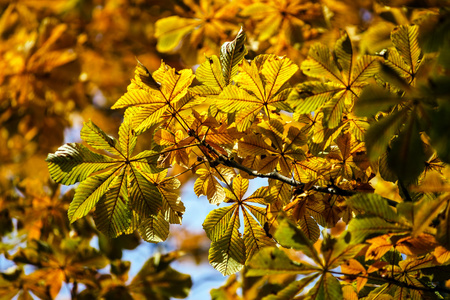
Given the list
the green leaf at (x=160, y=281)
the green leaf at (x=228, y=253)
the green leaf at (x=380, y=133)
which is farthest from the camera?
the green leaf at (x=160, y=281)

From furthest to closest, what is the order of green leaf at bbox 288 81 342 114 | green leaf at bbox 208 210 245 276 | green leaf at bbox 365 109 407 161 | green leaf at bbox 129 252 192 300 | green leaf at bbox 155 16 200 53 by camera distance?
1. green leaf at bbox 155 16 200 53
2. green leaf at bbox 129 252 192 300
3. green leaf at bbox 208 210 245 276
4. green leaf at bbox 288 81 342 114
5. green leaf at bbox 365 109 407 161

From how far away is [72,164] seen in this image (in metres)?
0.80

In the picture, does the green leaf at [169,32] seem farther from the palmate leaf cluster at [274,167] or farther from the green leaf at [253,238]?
the green leaf at [253,238]

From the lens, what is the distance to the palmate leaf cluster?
2.26 feet

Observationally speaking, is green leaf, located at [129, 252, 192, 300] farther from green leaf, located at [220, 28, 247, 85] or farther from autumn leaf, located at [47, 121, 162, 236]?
green leaf, located at [220, 28, 247, 85]

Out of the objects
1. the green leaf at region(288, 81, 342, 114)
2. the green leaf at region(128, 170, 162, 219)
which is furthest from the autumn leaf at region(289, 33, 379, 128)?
the green leaf at region(128, 170, 162, 219)

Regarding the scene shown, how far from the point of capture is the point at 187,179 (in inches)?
151

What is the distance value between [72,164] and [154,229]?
0.24 meters

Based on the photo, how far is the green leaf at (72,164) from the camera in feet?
2.62

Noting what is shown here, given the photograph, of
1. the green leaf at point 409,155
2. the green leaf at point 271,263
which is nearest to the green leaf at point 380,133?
the green leaf at point 409,155

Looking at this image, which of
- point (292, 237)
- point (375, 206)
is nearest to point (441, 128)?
point (375, 206)

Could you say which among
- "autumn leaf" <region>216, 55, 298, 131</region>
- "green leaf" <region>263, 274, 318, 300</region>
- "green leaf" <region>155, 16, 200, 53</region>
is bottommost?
"green leaf" <region>263, 274, 318, 300</region>

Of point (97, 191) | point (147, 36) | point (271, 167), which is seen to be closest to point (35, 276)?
point (97, 191)

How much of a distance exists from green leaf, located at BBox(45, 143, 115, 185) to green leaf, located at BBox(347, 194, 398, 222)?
0.54m
